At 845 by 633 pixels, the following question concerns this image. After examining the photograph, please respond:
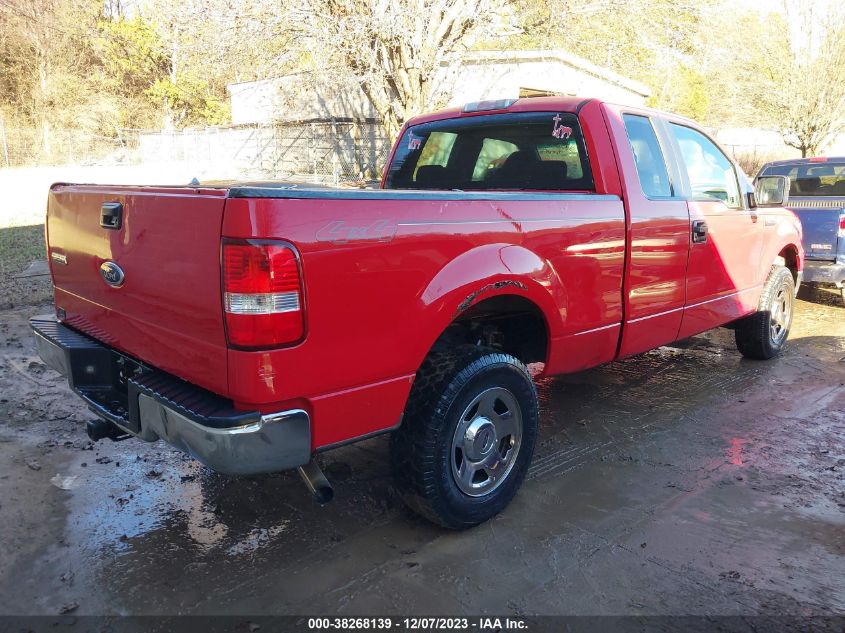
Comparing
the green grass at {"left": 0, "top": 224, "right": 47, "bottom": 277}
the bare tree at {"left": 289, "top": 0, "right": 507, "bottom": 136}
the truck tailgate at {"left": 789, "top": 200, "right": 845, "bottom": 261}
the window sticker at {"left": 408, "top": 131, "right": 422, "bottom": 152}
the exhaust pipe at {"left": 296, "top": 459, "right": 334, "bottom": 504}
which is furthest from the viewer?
the bare tree at {"left": 289, "top": 0, "right": 507, "bottom": 136}

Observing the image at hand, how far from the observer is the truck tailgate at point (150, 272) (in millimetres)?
2434

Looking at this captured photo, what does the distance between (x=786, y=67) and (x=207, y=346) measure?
925 inches

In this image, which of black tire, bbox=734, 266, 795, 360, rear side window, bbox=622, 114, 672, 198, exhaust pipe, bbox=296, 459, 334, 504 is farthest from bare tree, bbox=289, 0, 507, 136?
exhaust pipe, bbox=296, 459, 334, 504

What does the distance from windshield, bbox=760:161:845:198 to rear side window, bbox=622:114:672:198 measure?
17.3 feet

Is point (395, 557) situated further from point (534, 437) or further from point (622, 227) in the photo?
point (622, 227)

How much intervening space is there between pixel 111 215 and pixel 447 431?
1.70m

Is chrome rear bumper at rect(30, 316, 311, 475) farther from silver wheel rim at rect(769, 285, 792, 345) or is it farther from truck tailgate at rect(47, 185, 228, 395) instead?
silver wheel rim at rect(769, 285, 792, 345)

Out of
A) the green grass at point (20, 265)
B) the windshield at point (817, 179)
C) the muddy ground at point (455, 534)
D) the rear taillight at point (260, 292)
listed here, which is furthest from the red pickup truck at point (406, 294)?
the windshield at point (817, 179)

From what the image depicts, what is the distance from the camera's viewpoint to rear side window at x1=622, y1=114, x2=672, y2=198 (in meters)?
4.10

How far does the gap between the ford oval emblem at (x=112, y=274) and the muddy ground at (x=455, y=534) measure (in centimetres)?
118

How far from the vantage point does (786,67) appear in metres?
21.1

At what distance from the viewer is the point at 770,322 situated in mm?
5805

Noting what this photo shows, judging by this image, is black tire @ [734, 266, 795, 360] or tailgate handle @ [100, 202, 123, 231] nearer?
tailgate handle @ [100, 202, 123, 231]

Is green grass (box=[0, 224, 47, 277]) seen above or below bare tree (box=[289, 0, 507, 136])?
below
